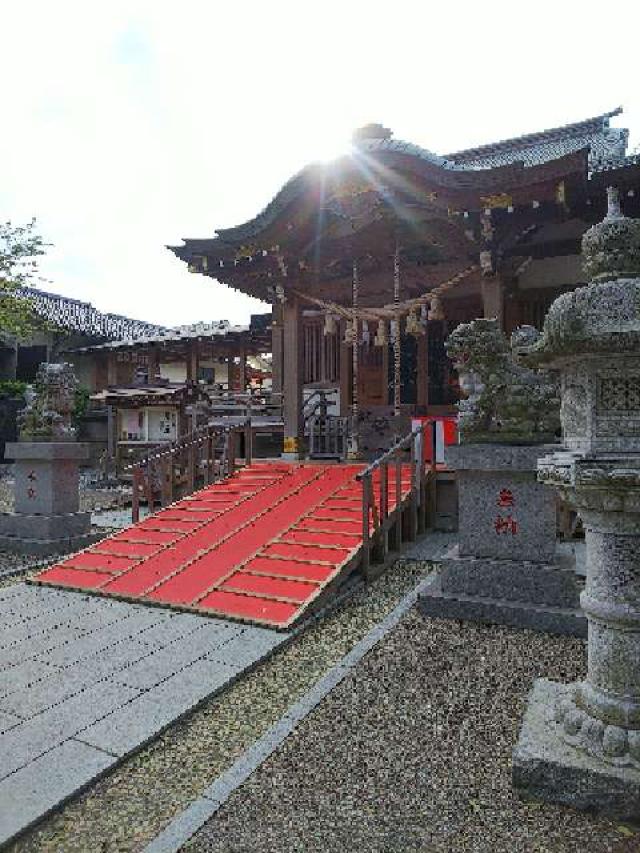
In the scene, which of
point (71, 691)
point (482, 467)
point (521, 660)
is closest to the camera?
point (71, 691)

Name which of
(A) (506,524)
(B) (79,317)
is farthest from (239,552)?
(B) (79,317)

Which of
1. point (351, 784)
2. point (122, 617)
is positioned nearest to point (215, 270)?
point (122, 617)

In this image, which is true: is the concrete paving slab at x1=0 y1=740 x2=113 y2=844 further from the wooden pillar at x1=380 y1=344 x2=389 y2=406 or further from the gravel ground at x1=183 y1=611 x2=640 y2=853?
the wooden pillar at x1=380 y1=344 x2=389 y2=406

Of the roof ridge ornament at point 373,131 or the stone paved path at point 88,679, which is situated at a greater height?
the roof ridge ornament at point 373,131

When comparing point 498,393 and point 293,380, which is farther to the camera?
point 293,380

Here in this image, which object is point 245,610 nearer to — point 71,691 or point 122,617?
point 122,617

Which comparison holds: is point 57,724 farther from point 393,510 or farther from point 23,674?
point 393,510

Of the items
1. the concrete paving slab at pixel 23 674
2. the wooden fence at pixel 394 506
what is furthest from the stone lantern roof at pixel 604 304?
the concrete paving slab at pixel 23 674

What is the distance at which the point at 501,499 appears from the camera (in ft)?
17.5

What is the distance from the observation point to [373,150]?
29.8 feet

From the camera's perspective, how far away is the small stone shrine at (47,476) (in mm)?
8609

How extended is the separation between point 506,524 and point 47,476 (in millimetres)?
7189

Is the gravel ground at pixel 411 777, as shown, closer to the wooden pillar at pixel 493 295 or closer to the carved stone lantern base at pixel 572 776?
the carved stone lantern base at pixel 572 776

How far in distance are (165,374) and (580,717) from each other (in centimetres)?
3300
